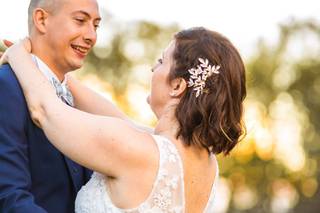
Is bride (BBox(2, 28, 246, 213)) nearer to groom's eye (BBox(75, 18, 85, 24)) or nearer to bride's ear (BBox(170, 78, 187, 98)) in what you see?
bride's ear (BBox(170, 78, 187, 98))

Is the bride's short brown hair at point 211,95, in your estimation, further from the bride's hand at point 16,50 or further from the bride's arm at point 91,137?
the bride's hand at point 16,50

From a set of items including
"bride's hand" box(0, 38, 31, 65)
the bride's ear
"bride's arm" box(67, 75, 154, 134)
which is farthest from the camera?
"bride's arm" box(67, 75, 154, 134)

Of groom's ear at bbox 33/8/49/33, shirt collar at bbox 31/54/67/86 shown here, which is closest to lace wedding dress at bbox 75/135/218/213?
shirt collar at bbox 31/54/67/86

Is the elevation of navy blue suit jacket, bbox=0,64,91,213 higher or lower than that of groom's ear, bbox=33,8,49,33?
lower

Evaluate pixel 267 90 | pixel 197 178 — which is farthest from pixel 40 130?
pixel 267 90

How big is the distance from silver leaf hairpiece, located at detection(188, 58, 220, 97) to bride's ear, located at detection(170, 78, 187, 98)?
0.05m

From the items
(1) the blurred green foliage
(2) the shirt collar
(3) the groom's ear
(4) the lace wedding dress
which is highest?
(3) the groom's ear

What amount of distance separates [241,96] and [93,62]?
3801 centimetres

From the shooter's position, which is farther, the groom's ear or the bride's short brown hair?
the groom's ear

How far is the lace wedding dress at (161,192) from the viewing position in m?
5.46

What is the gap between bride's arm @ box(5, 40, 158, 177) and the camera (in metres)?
5.30

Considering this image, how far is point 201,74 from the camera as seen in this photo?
18.0 feet

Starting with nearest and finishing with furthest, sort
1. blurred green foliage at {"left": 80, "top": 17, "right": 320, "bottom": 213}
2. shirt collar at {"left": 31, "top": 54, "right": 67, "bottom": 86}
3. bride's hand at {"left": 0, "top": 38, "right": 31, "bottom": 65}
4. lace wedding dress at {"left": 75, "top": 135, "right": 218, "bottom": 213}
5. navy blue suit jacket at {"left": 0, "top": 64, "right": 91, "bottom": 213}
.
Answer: navy blue suit jacket at {"left": 0, "top": 64, "right": 91, "bottom": 213}
lace wedding dress at {"left": 75, "top": 135, "right": 218, "bottom": 213}
bride's hand at {"left": 0, "top": 38, "right": 31, "bottom": 65}
shirt collar at {"left": 31, "top": 54, "right": 67, "bottom": 86}
blurred green foliage at {"left": 80, "top": 17, "right": 320, "bottom": 213}

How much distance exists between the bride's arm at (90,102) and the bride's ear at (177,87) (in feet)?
2.75
